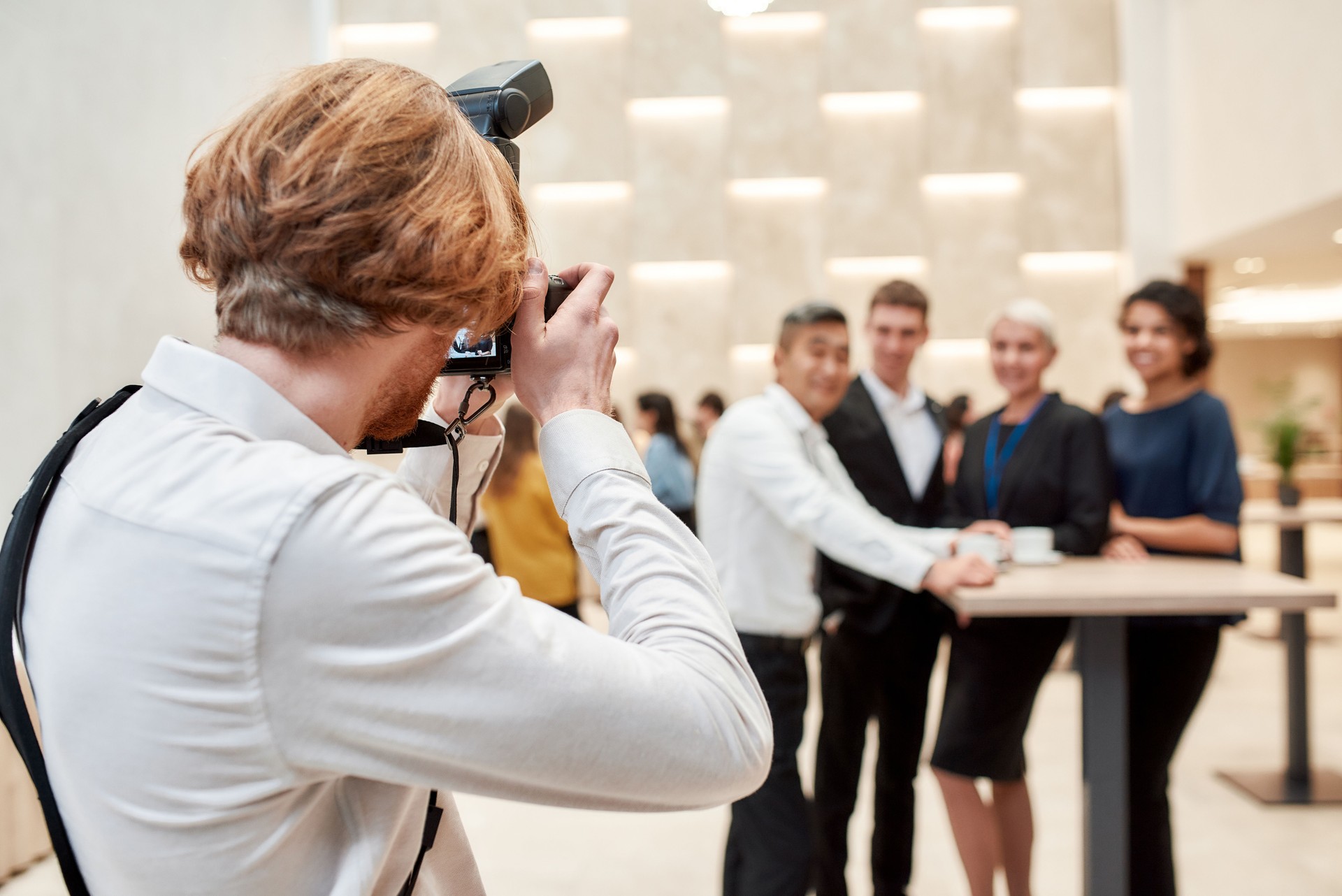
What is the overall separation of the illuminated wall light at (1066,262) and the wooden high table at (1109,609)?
435 centimetres

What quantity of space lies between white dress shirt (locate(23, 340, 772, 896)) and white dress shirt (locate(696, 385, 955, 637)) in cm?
154

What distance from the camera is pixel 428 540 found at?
1.60ft

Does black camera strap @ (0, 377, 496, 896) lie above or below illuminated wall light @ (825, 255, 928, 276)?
below

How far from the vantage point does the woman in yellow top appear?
3.58 metres

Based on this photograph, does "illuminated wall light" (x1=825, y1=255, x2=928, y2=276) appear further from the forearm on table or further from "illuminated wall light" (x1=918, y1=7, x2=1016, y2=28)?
the forearm on table

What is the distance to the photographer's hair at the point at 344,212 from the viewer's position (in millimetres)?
525

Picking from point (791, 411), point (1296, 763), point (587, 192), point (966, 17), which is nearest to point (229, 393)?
point (791, 411)

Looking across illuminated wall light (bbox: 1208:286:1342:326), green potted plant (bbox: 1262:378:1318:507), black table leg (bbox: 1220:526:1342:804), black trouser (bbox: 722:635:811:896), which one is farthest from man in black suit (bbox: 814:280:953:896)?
illuminated wall light (bbox: 1208:286:1342:326)

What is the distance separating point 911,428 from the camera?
260cm

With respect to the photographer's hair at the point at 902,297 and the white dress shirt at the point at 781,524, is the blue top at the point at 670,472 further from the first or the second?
the white dress shirt at the point at 781,524

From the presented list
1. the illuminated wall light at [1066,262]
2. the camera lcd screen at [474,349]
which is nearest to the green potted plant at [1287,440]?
the illuminated wall light at [1066,262]

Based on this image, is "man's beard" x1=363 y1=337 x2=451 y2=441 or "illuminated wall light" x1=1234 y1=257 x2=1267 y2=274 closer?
"man's beard" x1=363 y1=337 x2=451 y2=441

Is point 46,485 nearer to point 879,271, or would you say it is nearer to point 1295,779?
point 1295,779

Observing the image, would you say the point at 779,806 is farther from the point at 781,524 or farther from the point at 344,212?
the point at 344,212
